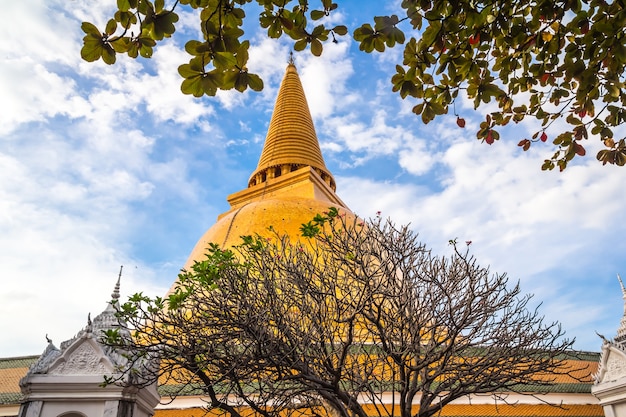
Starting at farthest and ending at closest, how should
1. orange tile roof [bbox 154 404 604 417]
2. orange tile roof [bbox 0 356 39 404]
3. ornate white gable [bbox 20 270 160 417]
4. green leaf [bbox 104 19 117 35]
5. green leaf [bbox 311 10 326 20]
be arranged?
orange tile roof [bbox 154 404 604 417] → orange tile roof [bbox 0 356 39 404] → ornate white gable [bbox 20 270 160 417] → green leaf [bbox 311 10 326 20] → green leaf [bbox 104 19 117 35]

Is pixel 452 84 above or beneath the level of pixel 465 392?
above

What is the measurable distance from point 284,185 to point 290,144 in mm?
3123

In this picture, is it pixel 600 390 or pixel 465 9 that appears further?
pixel 600 390

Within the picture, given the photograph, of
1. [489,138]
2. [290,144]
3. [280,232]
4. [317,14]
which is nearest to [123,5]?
[317,14]

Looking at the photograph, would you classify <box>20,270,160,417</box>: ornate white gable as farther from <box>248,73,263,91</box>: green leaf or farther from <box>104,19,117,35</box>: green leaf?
<box>248,73,263,91</box>: green leaf

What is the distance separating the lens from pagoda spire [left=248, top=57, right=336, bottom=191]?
22594 mm

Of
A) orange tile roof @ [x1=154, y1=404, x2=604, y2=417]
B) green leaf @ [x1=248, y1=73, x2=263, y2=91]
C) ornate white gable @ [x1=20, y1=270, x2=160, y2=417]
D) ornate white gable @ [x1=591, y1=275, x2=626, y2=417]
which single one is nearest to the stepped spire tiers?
orange tile roof @ [x1=154, y1=404, x2=604, y2=417]

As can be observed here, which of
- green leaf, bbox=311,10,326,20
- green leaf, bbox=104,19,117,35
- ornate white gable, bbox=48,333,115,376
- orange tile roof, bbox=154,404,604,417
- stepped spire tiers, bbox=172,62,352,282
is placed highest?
stepped spire tiers, bbox=172,62,352,282

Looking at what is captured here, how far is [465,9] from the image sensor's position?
287 centimetres

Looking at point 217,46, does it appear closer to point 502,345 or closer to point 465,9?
point 465,9

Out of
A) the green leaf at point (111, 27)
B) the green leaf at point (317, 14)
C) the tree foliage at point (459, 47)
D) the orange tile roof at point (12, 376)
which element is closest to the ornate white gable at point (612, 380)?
the tree foliage at point (459, 47)

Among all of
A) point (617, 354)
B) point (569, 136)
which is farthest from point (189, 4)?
point (617, 354)

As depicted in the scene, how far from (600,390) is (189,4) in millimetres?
11671

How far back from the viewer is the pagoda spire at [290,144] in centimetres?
2259
